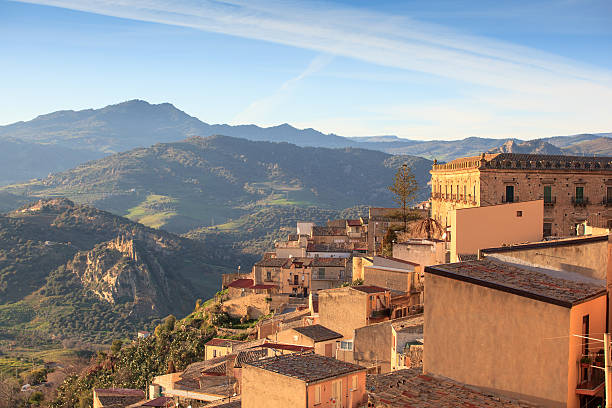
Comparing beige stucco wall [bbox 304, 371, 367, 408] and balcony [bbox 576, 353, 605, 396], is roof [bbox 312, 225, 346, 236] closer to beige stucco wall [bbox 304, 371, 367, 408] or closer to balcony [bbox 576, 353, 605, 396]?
beige stucco wall [bbox 304, 371, 367, 408]

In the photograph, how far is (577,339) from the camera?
9141mm

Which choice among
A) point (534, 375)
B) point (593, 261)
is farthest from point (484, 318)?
point (593, 261)

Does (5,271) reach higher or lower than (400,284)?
lower

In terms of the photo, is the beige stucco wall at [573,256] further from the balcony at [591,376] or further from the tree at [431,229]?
the tree at [431,229]

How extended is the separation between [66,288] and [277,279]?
81078mm

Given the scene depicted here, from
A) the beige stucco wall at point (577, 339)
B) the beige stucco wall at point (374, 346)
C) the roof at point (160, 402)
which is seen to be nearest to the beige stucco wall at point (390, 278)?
the beige stucco wall at point (374, 346)

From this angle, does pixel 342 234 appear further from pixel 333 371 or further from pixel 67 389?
pixel 333 371

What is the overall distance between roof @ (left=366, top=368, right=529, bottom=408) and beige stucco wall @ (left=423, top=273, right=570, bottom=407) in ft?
0.45

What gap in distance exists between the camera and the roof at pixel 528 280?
934cm

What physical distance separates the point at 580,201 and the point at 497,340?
101ft

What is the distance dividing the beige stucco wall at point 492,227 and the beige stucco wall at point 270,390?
6.99 metres

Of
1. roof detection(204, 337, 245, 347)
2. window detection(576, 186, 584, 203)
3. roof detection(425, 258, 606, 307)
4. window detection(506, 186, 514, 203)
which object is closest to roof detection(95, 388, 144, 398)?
roof detection(204, 337, 245, 347)

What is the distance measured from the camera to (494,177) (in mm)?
38156

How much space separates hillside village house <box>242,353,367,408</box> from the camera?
1286 cm
